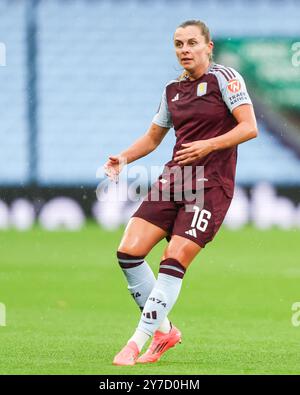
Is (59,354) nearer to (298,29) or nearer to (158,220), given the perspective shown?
(158,220)

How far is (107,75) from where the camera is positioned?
19.2 meters

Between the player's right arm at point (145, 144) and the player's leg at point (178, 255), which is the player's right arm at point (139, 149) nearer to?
the player's right arm at point (145, 144)

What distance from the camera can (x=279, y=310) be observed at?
29.5 feet

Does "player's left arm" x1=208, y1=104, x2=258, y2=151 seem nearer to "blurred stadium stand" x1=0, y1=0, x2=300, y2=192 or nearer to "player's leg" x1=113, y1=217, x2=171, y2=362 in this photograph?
"player's leg" x1=113, y1=217, x2=171, y2=362

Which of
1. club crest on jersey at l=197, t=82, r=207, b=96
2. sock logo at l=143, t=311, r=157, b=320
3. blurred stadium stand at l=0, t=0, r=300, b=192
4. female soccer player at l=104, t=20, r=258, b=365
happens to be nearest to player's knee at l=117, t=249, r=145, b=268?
female soccer player at l=104, t=20, r=258, b=365

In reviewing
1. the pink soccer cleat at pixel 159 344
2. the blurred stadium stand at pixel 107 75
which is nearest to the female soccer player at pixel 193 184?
the pink soccer cleat at pixel 159 344

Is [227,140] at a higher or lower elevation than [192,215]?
higher

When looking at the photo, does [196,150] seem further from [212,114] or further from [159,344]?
[159,344]

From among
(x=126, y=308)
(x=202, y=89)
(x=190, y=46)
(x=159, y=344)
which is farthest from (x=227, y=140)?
(x=126, y=308)

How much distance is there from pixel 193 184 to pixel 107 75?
1288cm

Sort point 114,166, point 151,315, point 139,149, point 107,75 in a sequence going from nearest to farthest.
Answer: point 151,315
point 114,166
point 139,149
point 107,75

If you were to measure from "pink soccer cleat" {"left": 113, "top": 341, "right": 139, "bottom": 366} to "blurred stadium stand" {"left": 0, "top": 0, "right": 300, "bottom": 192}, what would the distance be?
11902 mm

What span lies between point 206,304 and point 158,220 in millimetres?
2899

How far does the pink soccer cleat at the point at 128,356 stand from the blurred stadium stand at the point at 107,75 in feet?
39.0
